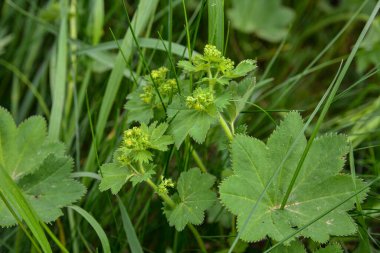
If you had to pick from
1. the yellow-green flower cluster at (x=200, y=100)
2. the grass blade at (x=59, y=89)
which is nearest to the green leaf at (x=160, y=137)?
the yellow-green flower cluster at (x=200, y=100)

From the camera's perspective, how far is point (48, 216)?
168 cm

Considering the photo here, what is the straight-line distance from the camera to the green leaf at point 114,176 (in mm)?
1498

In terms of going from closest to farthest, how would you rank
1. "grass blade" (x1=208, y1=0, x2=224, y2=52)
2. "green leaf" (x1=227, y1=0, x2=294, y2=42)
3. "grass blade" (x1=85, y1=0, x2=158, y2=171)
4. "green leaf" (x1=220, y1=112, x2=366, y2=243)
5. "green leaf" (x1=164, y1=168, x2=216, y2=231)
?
"green leaf" (x1=220, y1=112, x2=366, y2=243) < "green leaf" (x1=164, y1=168, x2=216, y2=231) < "grass blade" (x1=208, y1=0, x2=224, y2=52) < "grass blade" (x1=85, y1=0, x2=158, y2=171) < "green leaf" (x1=227, y1=0, x2=294, y2=42)

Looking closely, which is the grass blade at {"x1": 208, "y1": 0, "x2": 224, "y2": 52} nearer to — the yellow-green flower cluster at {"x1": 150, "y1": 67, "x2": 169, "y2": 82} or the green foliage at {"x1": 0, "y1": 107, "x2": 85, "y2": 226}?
the yellow-green flower cluster at {"x1": 150, "y1": 67, "x2": 169, "y2": 82}

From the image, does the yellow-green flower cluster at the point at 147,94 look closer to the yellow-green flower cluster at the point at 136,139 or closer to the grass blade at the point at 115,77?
the yellow-green flower cluster at the point at 136,139

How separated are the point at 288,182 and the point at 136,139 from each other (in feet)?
1.56

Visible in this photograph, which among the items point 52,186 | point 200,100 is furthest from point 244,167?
point 52,186

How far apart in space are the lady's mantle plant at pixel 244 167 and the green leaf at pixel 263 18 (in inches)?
71.2

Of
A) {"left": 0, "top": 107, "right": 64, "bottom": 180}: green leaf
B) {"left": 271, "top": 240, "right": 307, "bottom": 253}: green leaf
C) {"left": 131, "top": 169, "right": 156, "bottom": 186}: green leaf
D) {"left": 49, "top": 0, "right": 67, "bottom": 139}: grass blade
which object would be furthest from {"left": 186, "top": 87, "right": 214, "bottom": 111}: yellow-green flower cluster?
{"left": 49, "top": 0, "right": 67, "bottom": 139}: grass blade

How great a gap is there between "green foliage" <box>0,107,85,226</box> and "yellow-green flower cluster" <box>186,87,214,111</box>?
0.53 m

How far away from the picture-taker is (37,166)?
179 centimetres

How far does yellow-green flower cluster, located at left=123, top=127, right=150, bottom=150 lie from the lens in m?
1.49

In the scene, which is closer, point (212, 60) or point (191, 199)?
point (212, 60)

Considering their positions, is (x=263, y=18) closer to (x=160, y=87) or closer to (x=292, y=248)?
(x=160, y=87)
